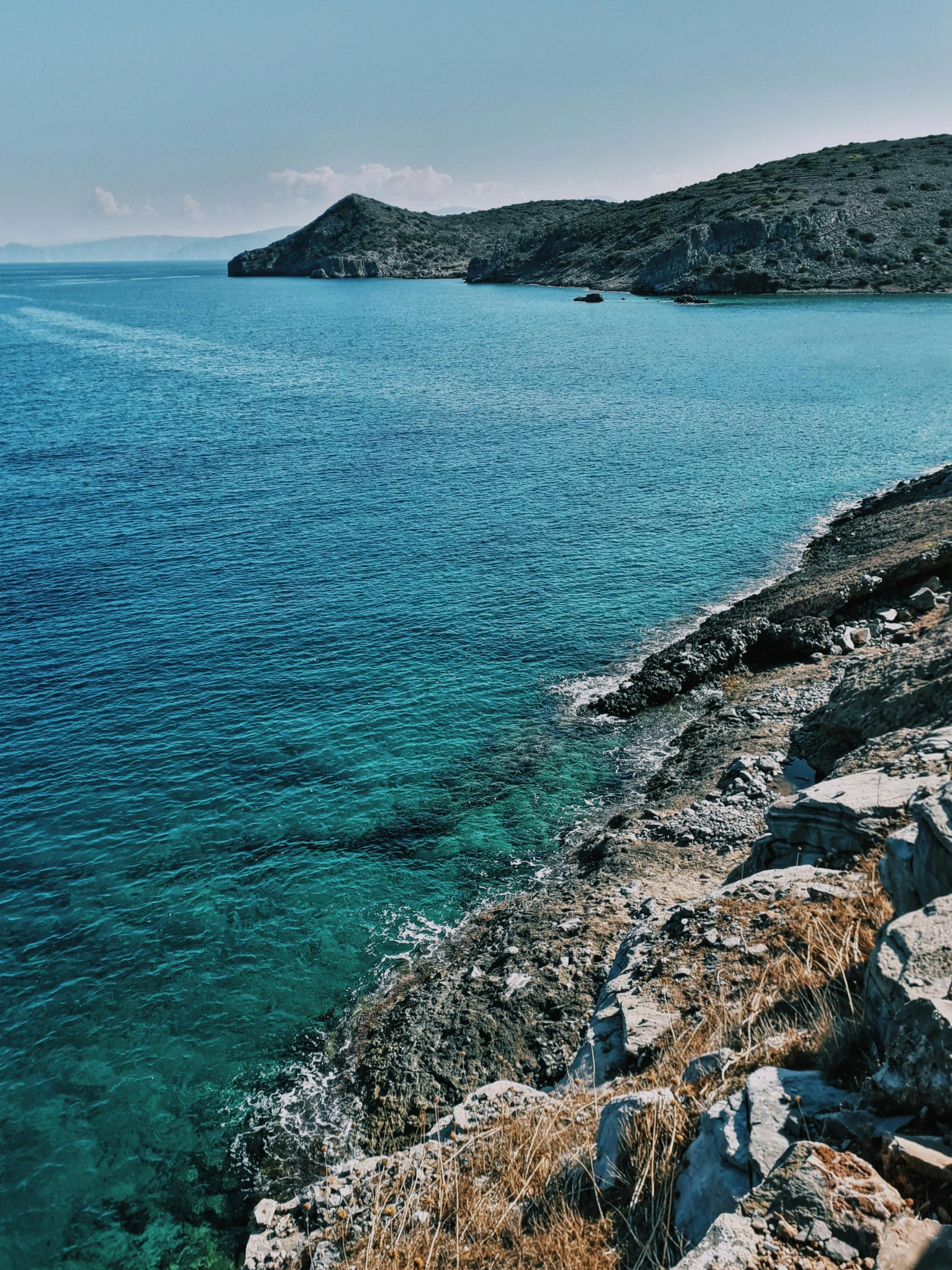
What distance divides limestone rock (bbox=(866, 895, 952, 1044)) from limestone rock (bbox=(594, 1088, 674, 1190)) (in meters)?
3.11

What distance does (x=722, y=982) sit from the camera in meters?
14.6

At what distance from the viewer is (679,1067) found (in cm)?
1219

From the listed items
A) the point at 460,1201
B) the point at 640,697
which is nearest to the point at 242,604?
the point at 640,697

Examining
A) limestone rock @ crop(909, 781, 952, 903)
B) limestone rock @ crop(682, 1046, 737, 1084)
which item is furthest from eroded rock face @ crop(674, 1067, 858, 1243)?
limestone rock @ crop(909, 781, 952, 903)

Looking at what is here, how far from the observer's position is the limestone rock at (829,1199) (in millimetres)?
7273

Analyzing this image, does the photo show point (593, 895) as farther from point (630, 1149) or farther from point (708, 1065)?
point (630, 1149)

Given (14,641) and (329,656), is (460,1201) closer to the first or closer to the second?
(329,656)

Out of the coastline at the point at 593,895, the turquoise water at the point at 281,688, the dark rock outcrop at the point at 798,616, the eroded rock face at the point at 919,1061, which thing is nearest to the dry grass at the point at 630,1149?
the eroded rock face at the point at 919,1061

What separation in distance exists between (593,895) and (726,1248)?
1454cm

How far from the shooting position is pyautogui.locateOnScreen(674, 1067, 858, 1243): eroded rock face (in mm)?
8555

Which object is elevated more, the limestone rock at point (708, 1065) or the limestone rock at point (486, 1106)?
the limestone rock at point (708, 1065)

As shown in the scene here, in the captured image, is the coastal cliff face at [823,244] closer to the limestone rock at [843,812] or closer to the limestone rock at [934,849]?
the limestone rock at [843,812]

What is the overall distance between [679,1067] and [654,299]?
187m

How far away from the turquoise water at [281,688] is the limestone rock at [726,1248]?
12009 mm
